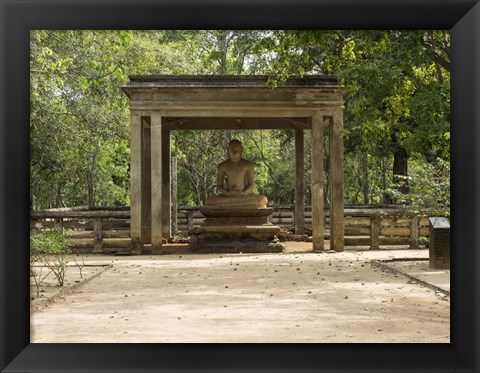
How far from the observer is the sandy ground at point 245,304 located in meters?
7.18

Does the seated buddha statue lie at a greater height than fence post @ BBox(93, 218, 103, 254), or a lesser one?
greater

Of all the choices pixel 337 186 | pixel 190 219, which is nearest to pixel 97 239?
pixel 190 219

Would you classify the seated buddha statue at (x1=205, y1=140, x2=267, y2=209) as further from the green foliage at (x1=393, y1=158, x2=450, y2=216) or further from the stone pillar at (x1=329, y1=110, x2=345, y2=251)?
the green foliage at (x1=393, y1=158, x2=450, y2=216)

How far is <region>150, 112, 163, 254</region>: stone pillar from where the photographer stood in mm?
16594

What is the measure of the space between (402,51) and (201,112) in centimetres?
596

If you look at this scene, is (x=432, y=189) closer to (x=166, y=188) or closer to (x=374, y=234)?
(x=374, y=234)

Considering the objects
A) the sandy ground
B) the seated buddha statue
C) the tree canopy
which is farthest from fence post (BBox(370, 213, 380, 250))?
the sandy ground

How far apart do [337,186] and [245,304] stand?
7.93 meters

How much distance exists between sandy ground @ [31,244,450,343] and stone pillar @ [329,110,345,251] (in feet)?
6.99

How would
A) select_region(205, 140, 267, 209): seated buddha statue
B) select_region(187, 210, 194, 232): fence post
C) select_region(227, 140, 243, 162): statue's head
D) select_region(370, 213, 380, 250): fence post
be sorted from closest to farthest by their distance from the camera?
select_region(370, 213, 380, 250): fence post → select_region(205, 140, 267, 209): seated buddha statue → select_region(227, 140, 243, 162): statue's head → select_region(187, 210, 194, 232): fence post

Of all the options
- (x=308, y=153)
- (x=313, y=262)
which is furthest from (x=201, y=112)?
(x=308, y=153)

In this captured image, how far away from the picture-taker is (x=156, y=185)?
54.7ft
